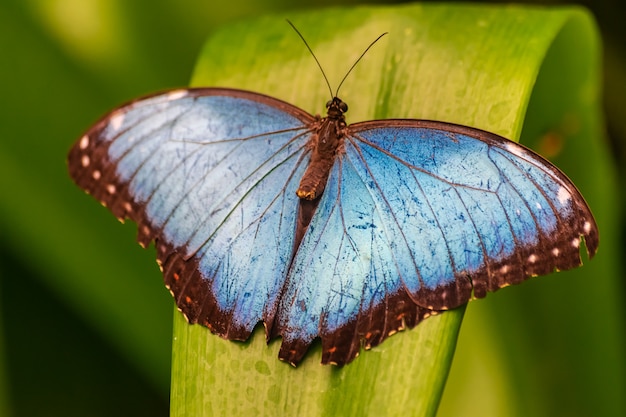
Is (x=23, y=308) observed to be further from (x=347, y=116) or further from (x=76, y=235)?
(x=347, y=116)

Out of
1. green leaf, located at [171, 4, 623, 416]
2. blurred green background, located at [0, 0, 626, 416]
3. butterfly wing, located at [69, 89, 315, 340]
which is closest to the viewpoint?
green leaf, located at [171, 4, 623, 416]

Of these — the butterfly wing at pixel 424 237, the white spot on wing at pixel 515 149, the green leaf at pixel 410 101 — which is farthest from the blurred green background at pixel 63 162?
the white spot on wing at pixel 515 149

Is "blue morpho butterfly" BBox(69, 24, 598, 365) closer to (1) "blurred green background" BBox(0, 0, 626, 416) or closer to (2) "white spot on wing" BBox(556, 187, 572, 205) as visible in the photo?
(2) "white spot on wing" BBox(556, 187, 572, 205)

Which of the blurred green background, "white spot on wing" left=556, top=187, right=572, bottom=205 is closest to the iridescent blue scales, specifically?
"white spot on wing" left=556, top=187, right=572, bottom=205

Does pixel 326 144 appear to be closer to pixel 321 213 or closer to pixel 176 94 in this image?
pixel 321 213

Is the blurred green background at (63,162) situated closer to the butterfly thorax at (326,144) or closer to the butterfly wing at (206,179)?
the butterfly wing at (206,179)

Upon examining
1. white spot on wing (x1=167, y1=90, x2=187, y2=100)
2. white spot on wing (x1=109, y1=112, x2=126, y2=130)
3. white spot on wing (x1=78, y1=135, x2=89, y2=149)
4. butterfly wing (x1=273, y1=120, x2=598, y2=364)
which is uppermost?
white spot on wing (x1=167, y1=90, x2=187, y2=100)
